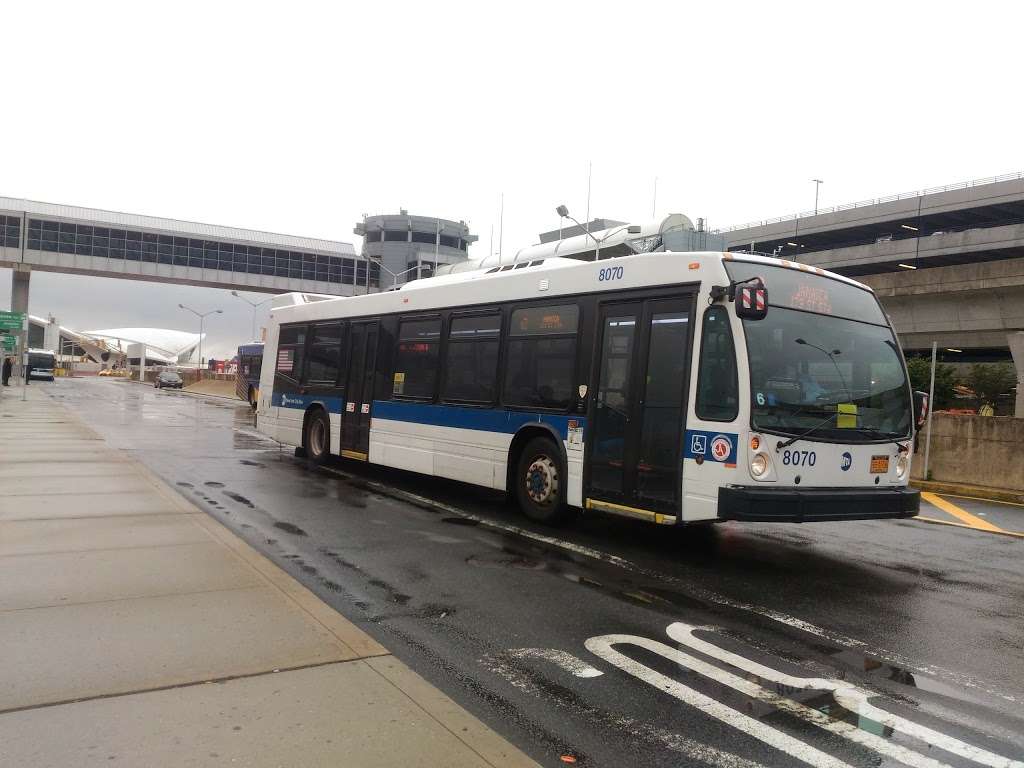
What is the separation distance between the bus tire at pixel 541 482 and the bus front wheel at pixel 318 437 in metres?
5.59

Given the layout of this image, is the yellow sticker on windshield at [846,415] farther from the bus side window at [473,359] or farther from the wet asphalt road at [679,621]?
the bus side window at [473,359]

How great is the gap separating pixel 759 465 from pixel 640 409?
4.61 feet

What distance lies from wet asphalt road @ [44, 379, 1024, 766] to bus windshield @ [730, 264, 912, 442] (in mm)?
1489

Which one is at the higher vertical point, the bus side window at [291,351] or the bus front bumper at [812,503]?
the bus side window at [291,351]

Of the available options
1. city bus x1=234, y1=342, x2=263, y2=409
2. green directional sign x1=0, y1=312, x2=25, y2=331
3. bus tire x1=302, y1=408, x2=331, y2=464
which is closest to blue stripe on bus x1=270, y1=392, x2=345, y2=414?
bus tire x1=302, y1=408, x2=331, y2=464

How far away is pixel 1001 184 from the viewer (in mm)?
59812

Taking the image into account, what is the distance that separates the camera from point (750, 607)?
6461mm

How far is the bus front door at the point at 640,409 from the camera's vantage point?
7.87 meters

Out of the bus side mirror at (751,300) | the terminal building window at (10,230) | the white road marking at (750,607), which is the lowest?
the white road marking at (750,607)

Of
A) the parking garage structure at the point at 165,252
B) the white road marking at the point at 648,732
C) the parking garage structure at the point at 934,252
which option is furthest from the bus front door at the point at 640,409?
the parking garage structure at the point at 165,252

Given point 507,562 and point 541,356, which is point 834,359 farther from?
point 507,562

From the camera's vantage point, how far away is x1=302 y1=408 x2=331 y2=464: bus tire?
47.9ft

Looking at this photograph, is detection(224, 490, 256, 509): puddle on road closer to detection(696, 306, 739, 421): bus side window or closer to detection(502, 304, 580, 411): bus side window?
detection(502, 304, 580, 411): bus side window

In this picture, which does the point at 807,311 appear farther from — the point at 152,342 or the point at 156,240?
the point at 152,342
